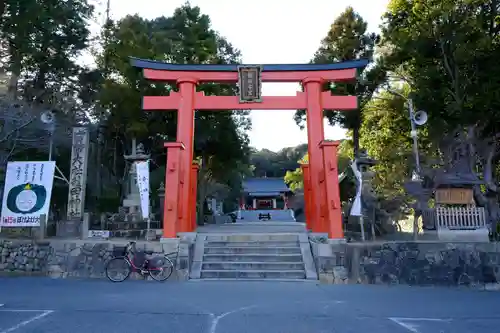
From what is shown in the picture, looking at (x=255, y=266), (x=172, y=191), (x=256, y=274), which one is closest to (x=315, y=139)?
(x=255, y=266)

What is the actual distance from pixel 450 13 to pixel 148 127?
12.2m

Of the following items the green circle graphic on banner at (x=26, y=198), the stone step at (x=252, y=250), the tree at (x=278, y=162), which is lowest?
the stone step at (x=252, y=250)

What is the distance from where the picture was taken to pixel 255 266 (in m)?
9.21

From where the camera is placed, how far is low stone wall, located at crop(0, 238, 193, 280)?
930cm

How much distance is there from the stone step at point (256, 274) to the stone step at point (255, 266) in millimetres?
159

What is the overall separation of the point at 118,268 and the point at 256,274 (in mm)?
3301

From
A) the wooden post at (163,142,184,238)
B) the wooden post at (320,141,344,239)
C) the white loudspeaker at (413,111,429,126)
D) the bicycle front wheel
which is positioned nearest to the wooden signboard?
the white loudspeaker at (413,111,429,126)

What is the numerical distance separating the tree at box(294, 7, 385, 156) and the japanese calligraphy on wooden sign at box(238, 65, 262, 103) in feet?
18.0

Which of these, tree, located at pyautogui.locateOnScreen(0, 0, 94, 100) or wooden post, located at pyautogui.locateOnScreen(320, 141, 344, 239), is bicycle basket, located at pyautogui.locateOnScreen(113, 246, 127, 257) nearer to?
wooden post, located at pyautogui.locateOnScreen(320, 141, 344, 239)

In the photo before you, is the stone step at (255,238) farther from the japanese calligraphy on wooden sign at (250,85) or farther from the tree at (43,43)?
the tree at (43,43)

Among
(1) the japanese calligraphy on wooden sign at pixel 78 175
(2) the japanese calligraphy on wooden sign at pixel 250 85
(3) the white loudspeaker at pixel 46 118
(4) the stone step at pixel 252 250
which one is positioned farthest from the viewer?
(3) the white loudspeaker at pixel 46 118

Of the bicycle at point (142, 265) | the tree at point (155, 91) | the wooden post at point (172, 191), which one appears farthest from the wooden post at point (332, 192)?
the tree at point (155, 91)

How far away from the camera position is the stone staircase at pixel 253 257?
894 centimetres

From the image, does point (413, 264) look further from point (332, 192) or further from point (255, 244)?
point (255, 244)
